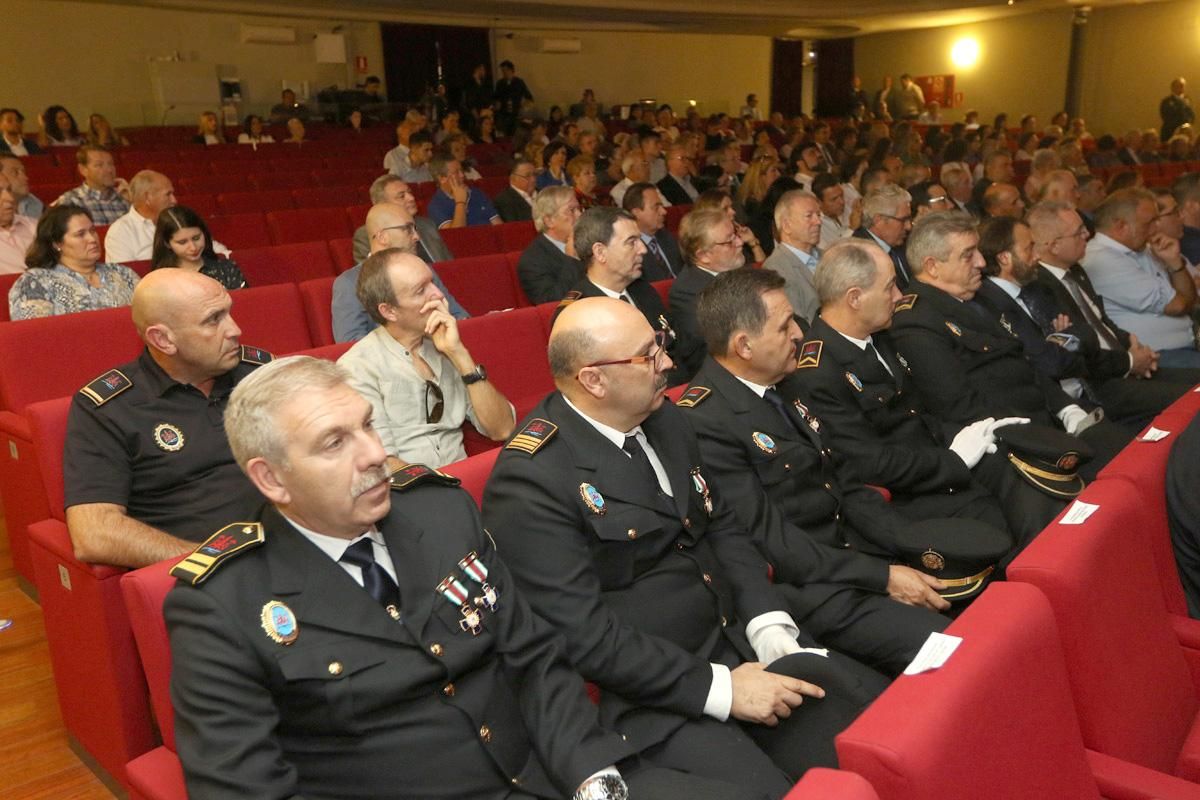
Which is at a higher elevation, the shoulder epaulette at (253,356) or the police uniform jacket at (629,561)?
the shoulder epaulette at (253,356)

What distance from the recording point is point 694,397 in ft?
7.12

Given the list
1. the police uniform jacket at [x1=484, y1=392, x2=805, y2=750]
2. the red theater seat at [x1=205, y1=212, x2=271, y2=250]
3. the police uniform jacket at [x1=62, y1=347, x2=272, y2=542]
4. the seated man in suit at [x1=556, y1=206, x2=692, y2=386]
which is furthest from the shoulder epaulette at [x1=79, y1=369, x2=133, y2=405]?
the red theater seat at [x1=205, y1=212, x2=271, y2=250]

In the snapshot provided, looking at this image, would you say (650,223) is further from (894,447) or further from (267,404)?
(267,404)

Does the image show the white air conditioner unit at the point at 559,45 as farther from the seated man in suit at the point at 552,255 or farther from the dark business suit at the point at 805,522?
the dark business suit at the point at 805,522

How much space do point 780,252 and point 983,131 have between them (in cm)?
889

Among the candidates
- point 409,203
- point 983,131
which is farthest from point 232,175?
point 983,131

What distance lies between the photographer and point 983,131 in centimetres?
1155

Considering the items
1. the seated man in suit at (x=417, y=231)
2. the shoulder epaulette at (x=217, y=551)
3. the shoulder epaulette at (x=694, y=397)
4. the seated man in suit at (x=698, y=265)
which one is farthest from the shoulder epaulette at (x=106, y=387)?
the seated man in suit at (x=698, y=265)

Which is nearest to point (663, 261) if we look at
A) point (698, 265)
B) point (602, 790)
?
point (698, 265)

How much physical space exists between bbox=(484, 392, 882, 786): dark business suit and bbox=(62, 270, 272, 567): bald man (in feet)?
2.62

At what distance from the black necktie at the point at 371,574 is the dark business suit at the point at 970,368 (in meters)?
2.04

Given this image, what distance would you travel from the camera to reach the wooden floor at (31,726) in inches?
80.5

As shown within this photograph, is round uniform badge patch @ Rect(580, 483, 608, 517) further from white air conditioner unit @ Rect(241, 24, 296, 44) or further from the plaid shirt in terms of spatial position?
white air conditioner unit @ Rect(241, 24, 296, 44)

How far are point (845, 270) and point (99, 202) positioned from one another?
4391 mm
